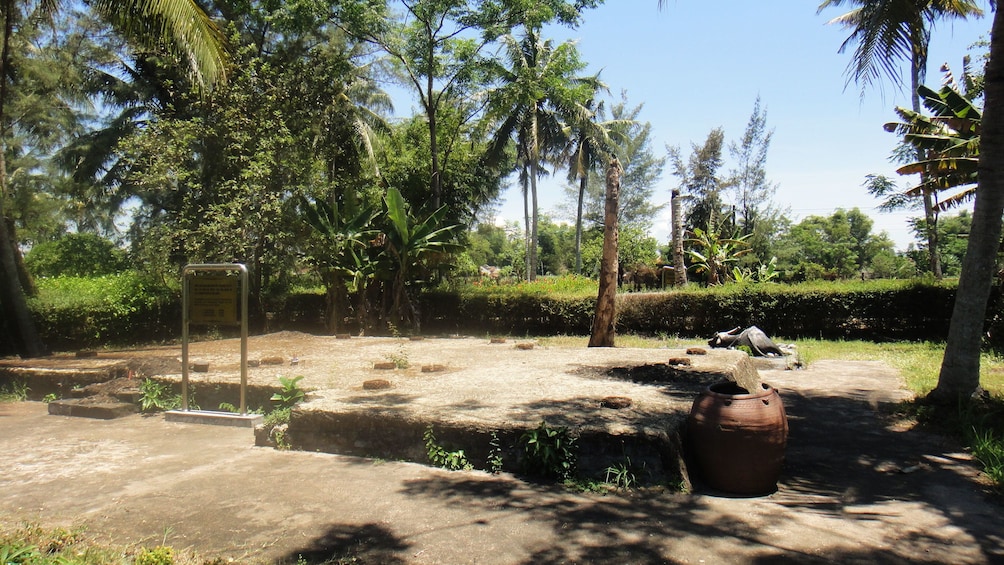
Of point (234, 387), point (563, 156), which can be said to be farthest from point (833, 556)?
point (563, 156)

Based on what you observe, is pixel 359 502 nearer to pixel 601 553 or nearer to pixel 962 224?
pixel 601 553

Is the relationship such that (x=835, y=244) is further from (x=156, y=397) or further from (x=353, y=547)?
(x=353, y=547)

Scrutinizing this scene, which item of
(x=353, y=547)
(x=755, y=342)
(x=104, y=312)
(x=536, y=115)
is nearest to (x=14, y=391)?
(x=104, y=312)

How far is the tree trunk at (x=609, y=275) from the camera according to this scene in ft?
34.4

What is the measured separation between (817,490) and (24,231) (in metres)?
32.0

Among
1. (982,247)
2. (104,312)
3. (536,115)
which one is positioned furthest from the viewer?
(536,115)

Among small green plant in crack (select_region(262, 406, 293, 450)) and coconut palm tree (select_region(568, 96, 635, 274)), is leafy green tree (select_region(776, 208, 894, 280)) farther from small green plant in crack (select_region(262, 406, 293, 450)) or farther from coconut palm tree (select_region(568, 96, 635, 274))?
small green plant in crack (select_region(262, 406, 293, 450))

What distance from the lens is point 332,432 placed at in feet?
18.5

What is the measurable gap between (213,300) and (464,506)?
410 cm

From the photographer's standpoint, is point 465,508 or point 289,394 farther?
point 289,394

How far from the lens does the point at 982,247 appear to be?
21.6 ft

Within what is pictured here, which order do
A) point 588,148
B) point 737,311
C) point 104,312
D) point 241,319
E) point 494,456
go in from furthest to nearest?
point 588,148 → point 737,311 → point 104,312 → point 241,319 → point 494,456

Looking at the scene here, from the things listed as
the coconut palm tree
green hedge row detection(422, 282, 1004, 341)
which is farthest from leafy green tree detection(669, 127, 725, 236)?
green hedge row detection(422, 282, 1004, 341)

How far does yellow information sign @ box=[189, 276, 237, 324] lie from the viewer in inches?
265
